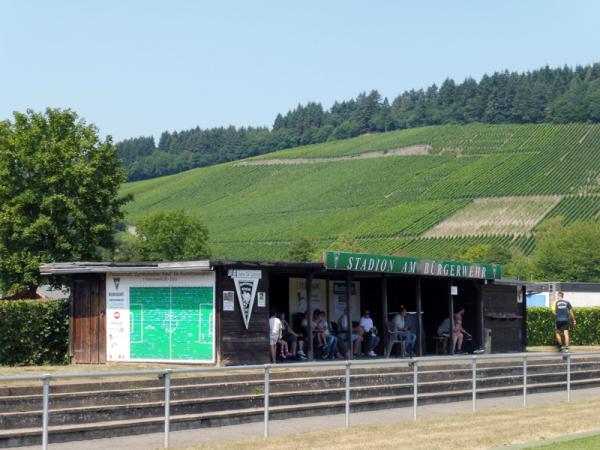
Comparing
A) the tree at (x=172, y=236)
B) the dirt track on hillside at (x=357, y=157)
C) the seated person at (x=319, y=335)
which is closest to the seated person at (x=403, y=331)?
the seated person at (x=319, y=335)

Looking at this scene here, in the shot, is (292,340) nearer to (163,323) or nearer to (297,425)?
(163,323)

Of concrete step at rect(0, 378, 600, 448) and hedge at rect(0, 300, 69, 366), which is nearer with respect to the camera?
concrete step at rect(0, 378, 600, 448)

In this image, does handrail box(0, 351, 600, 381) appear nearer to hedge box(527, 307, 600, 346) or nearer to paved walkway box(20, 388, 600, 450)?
paved walkway box(20, 388, 600, 450)

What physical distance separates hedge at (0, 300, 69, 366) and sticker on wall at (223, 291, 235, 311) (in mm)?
5032

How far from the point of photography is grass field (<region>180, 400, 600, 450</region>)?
13.9 metres

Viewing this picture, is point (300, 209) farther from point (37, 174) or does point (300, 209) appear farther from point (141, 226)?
point (37, 174)

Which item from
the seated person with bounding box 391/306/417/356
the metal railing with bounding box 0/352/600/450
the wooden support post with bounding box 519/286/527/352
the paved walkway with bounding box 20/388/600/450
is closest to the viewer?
the metal railing with bounding box 0/352/600/450

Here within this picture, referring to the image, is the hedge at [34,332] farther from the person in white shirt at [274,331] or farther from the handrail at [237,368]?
the handrail at [237,368]

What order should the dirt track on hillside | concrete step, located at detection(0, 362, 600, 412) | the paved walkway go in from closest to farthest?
the paved walkway
concrete step, located at detection(0, 362, 600, 412)
the dirt track on hillside

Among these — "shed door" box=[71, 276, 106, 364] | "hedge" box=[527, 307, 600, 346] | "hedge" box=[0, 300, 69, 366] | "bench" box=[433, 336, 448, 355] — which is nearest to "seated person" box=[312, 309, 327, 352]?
"shed door" box=[71, 276, 106, 364]

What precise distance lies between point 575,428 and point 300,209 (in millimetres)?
112380

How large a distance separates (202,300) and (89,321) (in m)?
3.35

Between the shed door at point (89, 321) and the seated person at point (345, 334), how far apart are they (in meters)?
5.84

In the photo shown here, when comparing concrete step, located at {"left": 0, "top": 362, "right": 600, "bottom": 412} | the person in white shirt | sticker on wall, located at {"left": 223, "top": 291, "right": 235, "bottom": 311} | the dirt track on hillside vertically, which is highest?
the dirt track on hillside
